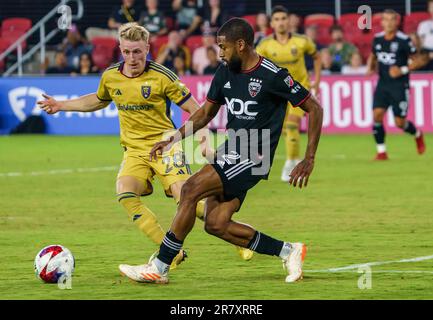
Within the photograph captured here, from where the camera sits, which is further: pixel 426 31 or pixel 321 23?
pixel 321 23

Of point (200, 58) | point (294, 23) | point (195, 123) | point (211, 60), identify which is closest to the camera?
point (195, 123)

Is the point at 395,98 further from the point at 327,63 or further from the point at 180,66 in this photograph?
the point at 180,66

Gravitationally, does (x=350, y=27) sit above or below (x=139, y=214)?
above

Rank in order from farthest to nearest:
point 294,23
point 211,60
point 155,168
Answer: point 294,23 < point 211,60 < point 155,168

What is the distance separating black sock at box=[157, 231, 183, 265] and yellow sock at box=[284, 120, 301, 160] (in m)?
8.79

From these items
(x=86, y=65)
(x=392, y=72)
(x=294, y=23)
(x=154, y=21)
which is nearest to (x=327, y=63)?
(x=294, y=23)

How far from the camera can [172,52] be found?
92.7ft

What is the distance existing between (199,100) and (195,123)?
54.2ft

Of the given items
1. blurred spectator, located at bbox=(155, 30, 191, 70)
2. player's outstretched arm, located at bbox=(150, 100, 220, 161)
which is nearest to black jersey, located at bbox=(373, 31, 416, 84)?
blurred spectator, located at bbox=(155, 30, 191, 70)

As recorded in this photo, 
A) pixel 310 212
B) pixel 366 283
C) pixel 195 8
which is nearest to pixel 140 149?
pixel 366 283

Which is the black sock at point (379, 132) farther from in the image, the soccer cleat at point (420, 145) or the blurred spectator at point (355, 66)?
the blurred spectator at point (355, 66)

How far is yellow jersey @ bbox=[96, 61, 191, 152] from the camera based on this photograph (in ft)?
35.2

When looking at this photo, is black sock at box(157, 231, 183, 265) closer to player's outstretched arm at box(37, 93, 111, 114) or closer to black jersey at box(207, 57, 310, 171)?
black jersey at box(207, 57, 310, 171)

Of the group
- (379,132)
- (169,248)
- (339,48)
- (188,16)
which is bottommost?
(379,132)
